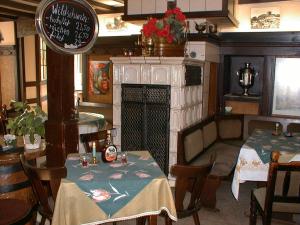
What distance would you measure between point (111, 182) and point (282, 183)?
1.47m

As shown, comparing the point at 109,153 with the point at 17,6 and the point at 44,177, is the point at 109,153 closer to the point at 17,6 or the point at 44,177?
the point at 44,177

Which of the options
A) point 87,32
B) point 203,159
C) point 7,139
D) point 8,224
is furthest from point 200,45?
point 8,224

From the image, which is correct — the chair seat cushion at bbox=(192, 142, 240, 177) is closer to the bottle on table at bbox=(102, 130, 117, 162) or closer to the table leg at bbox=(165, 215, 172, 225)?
the table leg at bbox=(165, 215, 172, 225)

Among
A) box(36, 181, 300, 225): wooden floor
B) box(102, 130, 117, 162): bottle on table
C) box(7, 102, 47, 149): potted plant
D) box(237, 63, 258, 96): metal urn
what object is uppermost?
box(237, 63, 258, 96): metal urn

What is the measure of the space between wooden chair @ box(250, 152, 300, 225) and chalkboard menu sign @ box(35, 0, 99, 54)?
7.00 feet

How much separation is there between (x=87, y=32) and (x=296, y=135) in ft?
10.3

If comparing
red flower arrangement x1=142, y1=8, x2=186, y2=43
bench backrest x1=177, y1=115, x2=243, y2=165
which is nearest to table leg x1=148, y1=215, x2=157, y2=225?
bench backrest x1=177, y1=115, x2=243, y2=165

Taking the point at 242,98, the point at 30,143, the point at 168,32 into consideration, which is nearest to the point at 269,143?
the point at 168,32

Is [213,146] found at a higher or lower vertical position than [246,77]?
lower

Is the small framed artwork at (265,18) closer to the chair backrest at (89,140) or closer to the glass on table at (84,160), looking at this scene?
the chair backrest at (89,140)

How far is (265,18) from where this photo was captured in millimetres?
6320

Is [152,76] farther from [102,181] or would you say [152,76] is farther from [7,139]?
[102,181]

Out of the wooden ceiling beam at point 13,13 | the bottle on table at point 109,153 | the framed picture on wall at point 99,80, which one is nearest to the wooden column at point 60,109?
the bottle on table at point 109,153

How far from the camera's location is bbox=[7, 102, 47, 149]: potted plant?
3.50 metres
